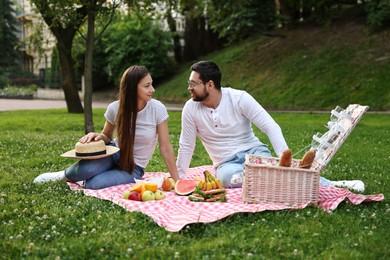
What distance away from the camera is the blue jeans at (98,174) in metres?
6.38

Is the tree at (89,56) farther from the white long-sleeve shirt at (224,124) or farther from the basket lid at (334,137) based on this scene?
the basket lid at (334,137)

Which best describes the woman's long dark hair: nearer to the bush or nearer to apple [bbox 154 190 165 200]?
apple [bbox 154 190 165 200]

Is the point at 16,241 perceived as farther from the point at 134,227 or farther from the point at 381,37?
the point at 381,37

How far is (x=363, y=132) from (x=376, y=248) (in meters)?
9.68

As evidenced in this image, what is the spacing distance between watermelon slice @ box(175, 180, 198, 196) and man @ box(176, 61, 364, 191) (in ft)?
1.44

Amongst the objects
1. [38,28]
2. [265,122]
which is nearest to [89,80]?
[38,28]

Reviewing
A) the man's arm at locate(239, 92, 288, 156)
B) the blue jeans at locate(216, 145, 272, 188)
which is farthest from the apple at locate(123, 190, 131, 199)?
the man's arm at locate(239, 92, 288, 156)

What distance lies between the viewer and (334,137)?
5.84m

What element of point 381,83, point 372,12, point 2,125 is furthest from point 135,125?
point 372,12

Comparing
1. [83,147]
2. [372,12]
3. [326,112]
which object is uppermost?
[372,12]

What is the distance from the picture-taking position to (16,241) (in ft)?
14.1

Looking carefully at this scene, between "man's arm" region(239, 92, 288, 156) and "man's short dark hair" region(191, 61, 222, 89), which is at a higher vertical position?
"man's short dark hair" region(191, 61, 222, 89)

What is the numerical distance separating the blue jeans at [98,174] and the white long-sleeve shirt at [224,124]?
2.29ft

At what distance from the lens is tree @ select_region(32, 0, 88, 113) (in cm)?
1274
